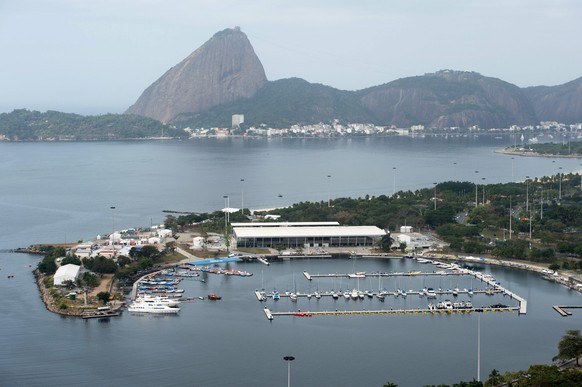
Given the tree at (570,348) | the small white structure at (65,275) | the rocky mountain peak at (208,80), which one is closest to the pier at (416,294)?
the tree at (570,348)

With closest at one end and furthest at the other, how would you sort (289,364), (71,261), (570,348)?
(570,348), (289,364), (71,261)

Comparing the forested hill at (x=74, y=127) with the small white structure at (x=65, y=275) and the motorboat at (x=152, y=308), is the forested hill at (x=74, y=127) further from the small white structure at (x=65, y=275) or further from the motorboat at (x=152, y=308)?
the motorboat at (x=152, y=308)

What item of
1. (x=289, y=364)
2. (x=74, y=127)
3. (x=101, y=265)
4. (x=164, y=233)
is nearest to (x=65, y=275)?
(x=101, y=265)

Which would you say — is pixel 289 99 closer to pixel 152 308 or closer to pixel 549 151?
pixel 549 151

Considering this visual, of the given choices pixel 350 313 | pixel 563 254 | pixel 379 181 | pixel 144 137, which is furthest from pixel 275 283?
pixel 144 137

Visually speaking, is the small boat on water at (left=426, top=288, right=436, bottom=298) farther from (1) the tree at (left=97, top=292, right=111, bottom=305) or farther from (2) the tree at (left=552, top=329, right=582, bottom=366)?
(1) the tree at (left=97, top=292, right=111, bottom=305)
